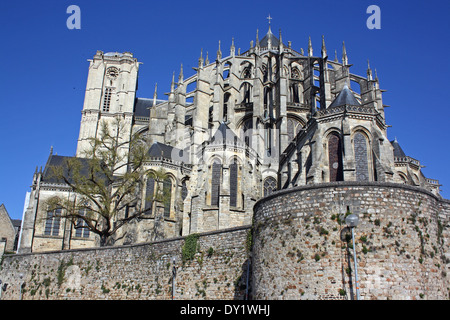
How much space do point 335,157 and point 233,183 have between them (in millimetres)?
7900

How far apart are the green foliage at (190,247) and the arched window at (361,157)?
12.5 meters

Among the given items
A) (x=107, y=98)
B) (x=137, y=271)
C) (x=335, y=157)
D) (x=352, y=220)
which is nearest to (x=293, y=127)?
(x=335, y=157)

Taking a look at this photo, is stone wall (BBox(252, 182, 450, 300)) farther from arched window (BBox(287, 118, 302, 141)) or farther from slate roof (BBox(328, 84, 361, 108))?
arched window (BBox(287, 118, 302, 141))

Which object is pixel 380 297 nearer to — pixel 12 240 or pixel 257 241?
pixel 257 241

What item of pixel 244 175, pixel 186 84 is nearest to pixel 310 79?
pixel 186 84

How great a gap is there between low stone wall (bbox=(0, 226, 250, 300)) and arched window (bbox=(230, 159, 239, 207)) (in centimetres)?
1151

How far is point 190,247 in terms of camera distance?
17.5m

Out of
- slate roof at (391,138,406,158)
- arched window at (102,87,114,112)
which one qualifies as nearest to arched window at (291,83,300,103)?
slate roof at (391,138,406,158)

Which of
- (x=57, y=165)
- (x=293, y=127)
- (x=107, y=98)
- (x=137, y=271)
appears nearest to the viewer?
(x=137, y=271)

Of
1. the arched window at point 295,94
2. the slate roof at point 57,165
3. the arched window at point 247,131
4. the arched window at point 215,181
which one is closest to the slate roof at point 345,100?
the arched window at point 215,181

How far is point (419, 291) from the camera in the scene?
11.3 metres

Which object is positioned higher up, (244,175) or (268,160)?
(268,160)

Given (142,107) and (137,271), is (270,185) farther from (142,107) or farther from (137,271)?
(142,107)
